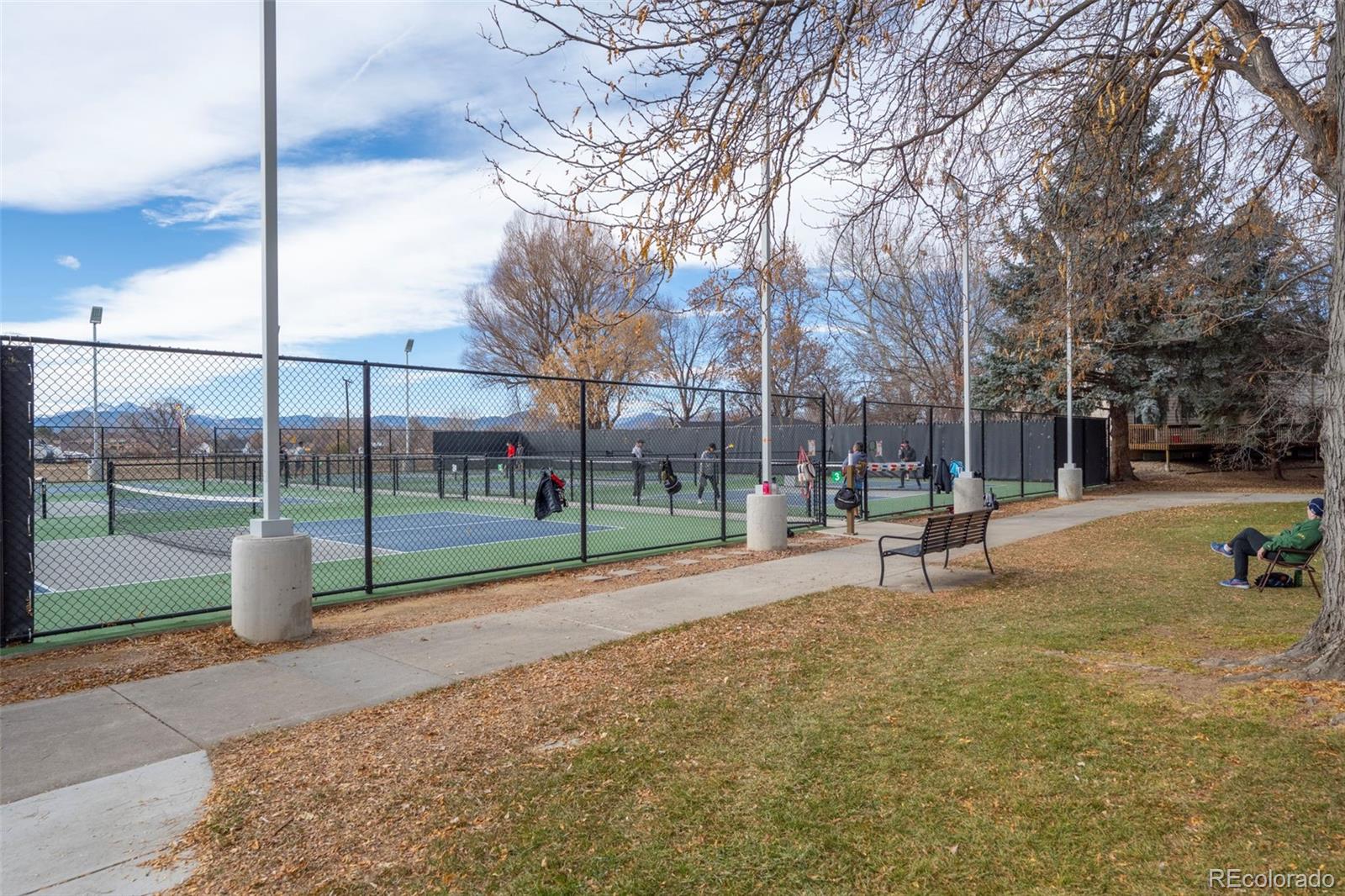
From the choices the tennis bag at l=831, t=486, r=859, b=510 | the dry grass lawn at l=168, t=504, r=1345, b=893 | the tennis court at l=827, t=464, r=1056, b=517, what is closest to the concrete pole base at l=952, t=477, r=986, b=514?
the tennis court at l=827, t=464, r=1056, b=517

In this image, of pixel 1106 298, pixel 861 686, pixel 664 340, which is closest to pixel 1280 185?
pixel 1106 298

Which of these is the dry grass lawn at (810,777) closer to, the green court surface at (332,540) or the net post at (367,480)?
the net post at (367,480)

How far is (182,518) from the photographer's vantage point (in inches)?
702

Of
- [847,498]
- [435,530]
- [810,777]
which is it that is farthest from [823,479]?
[810,777]

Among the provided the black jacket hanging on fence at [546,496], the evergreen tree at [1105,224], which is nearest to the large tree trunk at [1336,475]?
the evergreen tree at [1105,224]

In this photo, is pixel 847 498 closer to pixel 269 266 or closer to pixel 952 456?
pixel 269 266

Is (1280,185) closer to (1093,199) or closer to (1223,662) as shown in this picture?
(1093,199)

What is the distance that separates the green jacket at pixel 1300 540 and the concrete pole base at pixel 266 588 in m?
9.60

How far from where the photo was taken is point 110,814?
3.69 meters

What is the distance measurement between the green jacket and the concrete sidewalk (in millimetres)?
3319

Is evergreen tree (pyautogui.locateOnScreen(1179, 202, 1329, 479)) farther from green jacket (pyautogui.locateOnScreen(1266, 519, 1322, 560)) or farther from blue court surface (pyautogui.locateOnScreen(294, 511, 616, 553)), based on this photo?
blue court surface (pyautogui.locateOnScreen(294, 511, 616, 553))

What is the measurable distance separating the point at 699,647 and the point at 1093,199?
265 inches

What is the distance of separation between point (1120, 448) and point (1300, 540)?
22508mm

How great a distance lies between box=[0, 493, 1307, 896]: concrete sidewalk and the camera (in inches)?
135
